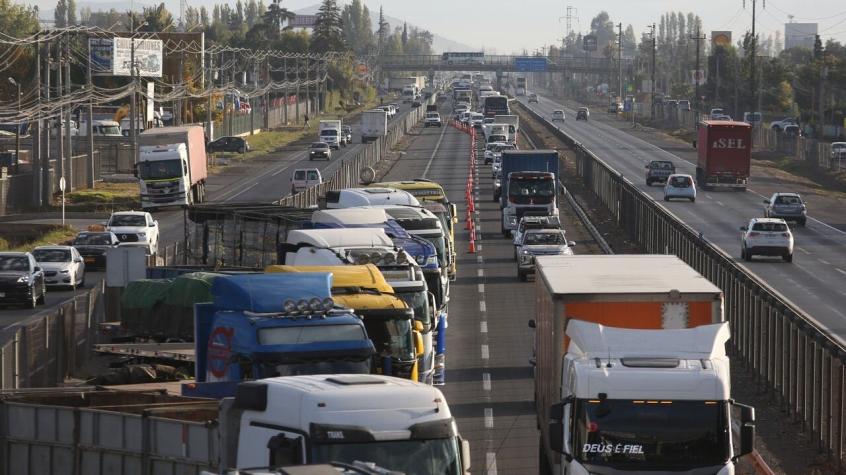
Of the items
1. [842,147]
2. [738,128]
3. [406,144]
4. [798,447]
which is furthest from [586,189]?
[798,447]

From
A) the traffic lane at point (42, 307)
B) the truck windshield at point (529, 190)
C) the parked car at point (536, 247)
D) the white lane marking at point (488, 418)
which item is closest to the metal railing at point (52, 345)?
the traffic lane at point (42, 307)

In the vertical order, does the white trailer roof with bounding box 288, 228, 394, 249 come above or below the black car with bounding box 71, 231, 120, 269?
above

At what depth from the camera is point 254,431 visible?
533 inches

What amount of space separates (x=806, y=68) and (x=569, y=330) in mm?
163237

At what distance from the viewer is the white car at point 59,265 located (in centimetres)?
4628

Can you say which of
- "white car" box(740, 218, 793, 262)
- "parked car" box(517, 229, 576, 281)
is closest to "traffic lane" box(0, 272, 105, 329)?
"parked car" box(517, 229, 576, 281)

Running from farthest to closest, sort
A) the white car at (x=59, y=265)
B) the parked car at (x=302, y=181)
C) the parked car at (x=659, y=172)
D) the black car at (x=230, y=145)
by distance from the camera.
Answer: the black car at (x=230, y=145) < the parked car at (x=659, y=172) < the parked car at (x=302, y=181) < the white car at (x=59, y=265)

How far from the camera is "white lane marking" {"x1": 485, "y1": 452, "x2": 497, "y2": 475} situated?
71.2 feet

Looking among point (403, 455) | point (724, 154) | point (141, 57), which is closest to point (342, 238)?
point (403, 455)

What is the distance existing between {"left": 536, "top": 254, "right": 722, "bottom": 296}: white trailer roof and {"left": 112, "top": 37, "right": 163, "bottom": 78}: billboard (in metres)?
89.2

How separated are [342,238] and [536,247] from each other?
18.6m

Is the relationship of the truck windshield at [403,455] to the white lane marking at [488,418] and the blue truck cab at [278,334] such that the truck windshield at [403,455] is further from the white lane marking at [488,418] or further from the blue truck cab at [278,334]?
the white lane marking at [488,418]

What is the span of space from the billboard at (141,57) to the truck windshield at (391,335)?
89.8 metres

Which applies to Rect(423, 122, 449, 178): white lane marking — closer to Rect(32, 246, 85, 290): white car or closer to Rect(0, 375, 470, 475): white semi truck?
Rect(32, 246, 85, 290): white car
